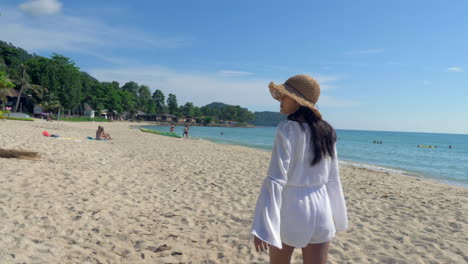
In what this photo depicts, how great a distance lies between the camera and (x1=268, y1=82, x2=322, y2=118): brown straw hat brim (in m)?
1.76

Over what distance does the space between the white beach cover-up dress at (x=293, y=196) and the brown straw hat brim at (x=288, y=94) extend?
0.42 ft

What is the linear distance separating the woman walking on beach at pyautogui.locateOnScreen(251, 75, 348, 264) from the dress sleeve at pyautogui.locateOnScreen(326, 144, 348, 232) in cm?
6

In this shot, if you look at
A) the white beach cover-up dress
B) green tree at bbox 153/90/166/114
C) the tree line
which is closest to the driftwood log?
the white beach cover-up dress

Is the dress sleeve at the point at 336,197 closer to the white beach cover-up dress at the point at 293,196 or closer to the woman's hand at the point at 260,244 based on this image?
the white beach cover-up dress at the point at 293,196

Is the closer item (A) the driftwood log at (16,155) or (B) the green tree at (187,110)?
(A) the driftwood log at (16,155)

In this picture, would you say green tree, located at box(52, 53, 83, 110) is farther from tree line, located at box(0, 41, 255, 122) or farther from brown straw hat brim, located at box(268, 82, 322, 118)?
brown straw hat brim, located at box(268, 82, 322, 118)

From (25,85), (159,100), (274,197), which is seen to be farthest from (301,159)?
(159,100)

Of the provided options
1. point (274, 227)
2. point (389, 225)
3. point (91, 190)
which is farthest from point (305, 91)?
point (91, 190)

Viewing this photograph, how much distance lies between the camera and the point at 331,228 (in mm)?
1790

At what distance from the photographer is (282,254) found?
175cm

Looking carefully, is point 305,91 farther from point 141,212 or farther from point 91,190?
point 91,190

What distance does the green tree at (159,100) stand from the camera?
126125 millimetres

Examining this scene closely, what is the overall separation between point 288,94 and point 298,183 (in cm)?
55

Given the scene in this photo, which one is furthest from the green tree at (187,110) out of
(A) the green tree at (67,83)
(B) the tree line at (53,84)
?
(A) the green tree at (67,83)
